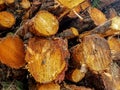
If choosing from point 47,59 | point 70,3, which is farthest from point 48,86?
point 70,3

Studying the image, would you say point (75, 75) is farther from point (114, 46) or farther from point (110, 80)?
point (114, 46)

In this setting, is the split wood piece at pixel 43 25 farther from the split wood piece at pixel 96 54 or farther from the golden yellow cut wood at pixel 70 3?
the split wood piece at pixel 96 54

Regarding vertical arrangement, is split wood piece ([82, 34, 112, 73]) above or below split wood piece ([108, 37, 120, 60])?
above

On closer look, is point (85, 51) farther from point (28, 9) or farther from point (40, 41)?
point (28, 9)

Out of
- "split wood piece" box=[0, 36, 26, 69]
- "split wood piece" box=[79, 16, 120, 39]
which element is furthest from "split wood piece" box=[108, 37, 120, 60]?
"split wood piece" box=[0, 36, 26, 69]

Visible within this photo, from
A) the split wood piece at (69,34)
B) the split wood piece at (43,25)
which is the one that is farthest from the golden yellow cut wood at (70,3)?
the split wood piece at (69,34)

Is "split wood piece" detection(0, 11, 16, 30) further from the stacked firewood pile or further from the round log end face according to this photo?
the round log end face
